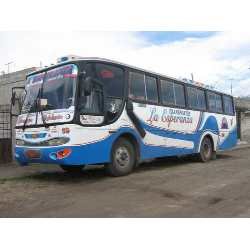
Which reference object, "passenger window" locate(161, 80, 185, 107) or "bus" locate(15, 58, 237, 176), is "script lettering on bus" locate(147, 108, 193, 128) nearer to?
"bus" locate(15, 58, 237, 176)

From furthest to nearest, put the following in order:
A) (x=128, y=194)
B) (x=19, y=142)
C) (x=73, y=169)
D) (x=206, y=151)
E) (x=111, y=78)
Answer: (x=206, y=151) → (x=73, y=169) → (x=111, y=78) → (x=19, y=142) → (x=128, y=194)

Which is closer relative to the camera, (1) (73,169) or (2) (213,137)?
(1) (73,169)

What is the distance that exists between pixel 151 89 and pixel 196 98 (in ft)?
10.5

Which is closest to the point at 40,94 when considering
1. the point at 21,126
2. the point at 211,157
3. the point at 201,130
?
the point at 21,126

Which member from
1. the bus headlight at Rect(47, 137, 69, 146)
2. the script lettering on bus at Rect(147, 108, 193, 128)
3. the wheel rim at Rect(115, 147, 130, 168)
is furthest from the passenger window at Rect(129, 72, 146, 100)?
the bus headlight at Rect(47, 137, 69, 146)

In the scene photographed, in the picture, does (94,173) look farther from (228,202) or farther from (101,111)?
(228,202)

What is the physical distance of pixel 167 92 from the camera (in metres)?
11.8

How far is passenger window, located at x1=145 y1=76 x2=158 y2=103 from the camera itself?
10781 millimetres

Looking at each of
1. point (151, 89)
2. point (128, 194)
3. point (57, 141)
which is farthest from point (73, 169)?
point (128, 194)

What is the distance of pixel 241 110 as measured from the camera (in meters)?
30.3

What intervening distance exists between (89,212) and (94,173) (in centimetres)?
467

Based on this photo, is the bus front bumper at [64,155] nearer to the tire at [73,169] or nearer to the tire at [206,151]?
the tire at [73,169]

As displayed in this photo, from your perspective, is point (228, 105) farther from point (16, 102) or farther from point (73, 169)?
point (16, 102)

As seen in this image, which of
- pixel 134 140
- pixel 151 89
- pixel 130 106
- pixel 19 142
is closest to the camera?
pixel 19 142
